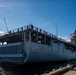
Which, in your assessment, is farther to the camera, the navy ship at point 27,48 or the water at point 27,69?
the navy ship at point 27,48

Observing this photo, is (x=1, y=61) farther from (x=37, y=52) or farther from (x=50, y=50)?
(x=50, y=50)

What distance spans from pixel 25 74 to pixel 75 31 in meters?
67.0

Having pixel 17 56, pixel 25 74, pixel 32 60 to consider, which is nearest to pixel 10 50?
pixel 17 56

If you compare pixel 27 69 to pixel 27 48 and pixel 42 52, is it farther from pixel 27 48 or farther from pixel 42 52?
pixel 42 52

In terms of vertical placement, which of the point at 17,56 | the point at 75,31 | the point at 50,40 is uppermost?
the point at 75,31

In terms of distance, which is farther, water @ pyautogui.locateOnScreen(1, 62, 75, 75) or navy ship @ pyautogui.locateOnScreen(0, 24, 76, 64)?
navy ship @ pyautogui.locateOnScreen(0, 24, 76, 64)

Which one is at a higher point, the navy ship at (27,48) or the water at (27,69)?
the navy ship at (27,48)

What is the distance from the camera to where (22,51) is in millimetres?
36938

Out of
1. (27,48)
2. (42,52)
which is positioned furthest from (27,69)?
(42,52)

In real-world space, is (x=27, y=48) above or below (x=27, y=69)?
above

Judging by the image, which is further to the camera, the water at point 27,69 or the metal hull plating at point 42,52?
the metal hull plating at point 42,52

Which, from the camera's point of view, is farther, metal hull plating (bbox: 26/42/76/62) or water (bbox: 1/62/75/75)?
metal hull plating (bbox: 26/42/76/62)

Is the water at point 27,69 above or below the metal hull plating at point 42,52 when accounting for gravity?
below

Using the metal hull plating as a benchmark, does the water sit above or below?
below
